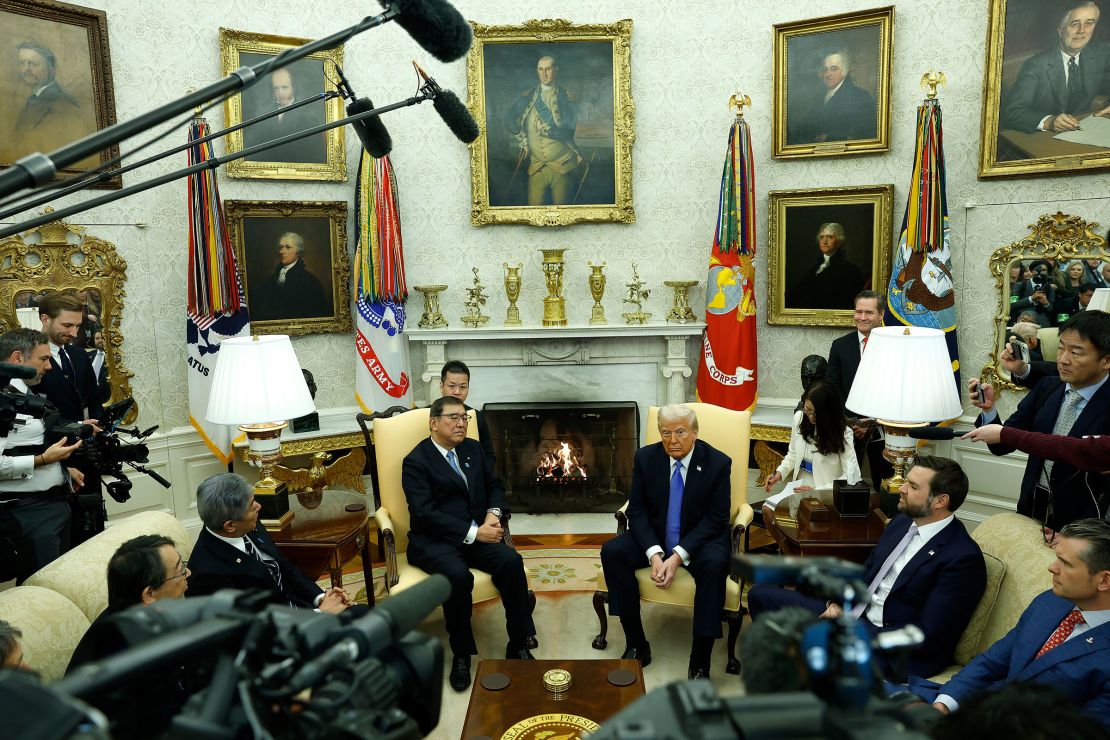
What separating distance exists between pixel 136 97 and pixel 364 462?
3.51 metres

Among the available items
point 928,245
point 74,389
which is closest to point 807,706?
point 74,389

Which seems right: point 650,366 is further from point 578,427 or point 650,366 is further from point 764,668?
point 764,668

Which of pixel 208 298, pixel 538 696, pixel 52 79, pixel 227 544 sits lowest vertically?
pixel 538 696

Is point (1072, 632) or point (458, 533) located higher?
point (1072, 632)

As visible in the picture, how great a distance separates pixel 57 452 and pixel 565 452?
4.04 m

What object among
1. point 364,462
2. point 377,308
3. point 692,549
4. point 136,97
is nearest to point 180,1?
point 136,97

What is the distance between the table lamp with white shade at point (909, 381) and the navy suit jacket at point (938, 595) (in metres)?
0.58

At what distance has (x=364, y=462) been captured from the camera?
21.8 feet

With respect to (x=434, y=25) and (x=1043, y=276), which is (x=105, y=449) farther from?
(x=1043, y=276)

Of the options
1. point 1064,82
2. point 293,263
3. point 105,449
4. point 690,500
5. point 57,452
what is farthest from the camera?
point 293,263

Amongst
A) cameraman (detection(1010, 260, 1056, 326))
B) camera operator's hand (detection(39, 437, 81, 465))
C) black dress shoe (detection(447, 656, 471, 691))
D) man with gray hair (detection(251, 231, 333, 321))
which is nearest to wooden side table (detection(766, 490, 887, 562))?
black dress shoe (detection(447, 656, 471, 691))

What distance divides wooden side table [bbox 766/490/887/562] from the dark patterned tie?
2609 millimetres

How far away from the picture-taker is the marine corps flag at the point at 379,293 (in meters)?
6.37

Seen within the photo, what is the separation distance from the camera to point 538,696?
315cm
